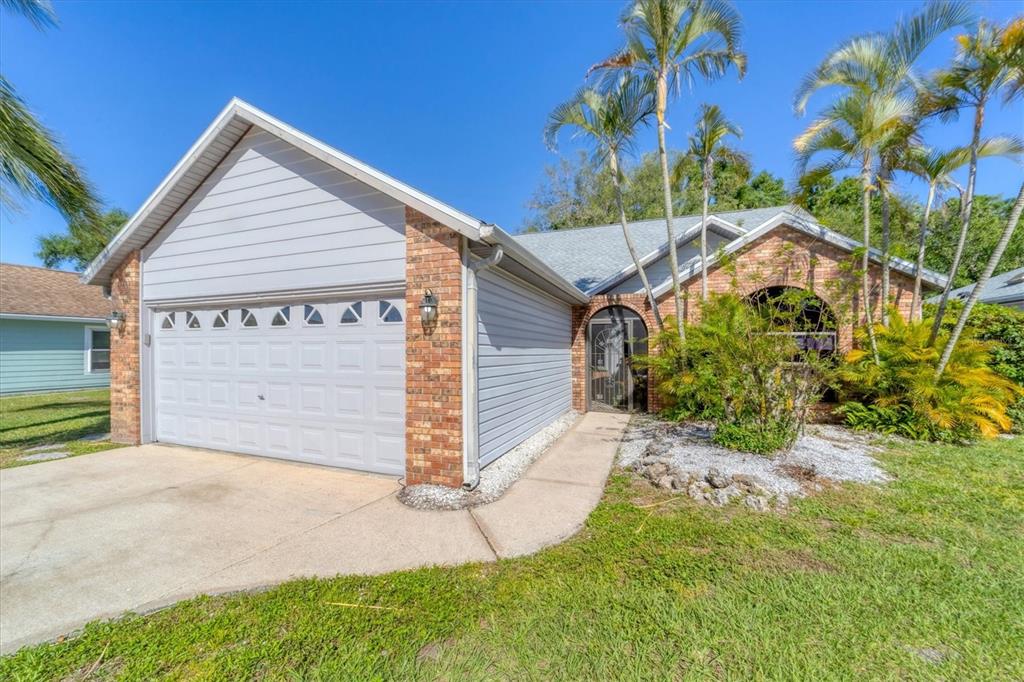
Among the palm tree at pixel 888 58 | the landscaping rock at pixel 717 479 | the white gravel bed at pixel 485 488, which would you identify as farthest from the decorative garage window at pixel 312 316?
the palm tree at pixel 888 58

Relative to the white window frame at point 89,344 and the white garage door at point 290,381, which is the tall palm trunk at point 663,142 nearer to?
the white garage door at point 290,381

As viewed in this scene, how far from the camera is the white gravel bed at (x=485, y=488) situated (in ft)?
14.5

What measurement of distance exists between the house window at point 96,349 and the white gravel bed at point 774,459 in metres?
19.2

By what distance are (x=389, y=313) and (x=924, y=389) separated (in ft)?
28.1

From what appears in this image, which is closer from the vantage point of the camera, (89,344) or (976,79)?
(976,79)

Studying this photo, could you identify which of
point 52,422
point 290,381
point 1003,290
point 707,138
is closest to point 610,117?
point 707,138

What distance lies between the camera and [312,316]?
579cm

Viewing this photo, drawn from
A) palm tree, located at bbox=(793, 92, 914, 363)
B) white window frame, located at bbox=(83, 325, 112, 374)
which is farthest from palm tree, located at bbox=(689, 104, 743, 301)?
white window frame, located at bbox=(83, 325, 112, 374)

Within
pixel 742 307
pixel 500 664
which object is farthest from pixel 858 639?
pixel 742 307

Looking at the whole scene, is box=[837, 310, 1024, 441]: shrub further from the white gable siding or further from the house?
the white gable siding

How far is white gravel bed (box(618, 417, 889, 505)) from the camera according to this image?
4891mm

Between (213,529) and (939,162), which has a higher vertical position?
(939,162)

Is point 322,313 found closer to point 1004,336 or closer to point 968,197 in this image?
point 968,197

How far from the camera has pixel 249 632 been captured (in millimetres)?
2439
